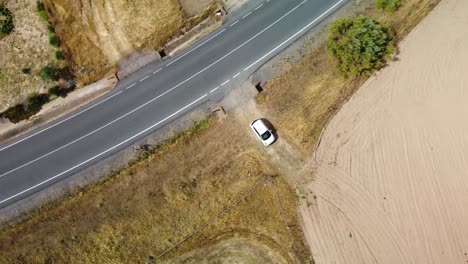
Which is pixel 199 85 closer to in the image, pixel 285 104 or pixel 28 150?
pixel 285 104

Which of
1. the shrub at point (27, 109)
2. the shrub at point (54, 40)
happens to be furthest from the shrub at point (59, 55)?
the shrub at point (27, 109)

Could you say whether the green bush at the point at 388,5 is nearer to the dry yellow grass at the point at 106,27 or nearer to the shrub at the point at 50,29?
the dry yellow grass at the point at 106,27

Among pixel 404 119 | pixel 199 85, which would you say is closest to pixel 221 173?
pixel 199 85

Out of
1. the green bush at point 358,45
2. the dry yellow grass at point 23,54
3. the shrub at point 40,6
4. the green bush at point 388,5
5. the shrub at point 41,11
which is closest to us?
the green bush at point 358,45

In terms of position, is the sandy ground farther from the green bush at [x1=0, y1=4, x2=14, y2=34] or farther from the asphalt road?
the green bush at [x1=0, y1=4, x2=14, y2=34]

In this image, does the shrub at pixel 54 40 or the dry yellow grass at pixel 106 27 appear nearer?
the shrub at pixel 54 40

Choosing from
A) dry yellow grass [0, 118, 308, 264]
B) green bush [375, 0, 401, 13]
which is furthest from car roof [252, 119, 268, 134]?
green bush [375, 0, 401, 13]
